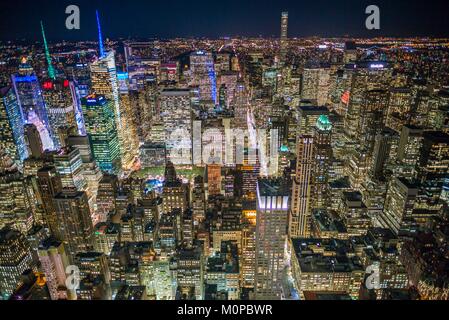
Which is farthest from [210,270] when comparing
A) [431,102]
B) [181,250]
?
[431,102]

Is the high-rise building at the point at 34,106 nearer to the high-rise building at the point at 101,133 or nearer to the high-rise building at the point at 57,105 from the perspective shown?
the high-rise building at the point at 57,105

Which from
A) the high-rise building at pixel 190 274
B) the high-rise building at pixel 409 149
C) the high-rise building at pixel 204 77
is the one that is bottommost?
the high-rise building at pixel 190 274

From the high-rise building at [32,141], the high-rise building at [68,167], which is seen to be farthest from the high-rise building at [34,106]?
the high-rise building at [68,167]

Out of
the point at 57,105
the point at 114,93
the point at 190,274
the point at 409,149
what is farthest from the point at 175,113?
the point at 190,274

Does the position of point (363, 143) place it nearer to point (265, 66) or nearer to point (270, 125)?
point (270, 125)

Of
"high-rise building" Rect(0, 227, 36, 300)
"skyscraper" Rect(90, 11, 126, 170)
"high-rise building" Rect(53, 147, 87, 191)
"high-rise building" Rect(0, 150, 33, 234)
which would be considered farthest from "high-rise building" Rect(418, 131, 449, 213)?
"high-rise building" Rect(0, 150, 33, 234)

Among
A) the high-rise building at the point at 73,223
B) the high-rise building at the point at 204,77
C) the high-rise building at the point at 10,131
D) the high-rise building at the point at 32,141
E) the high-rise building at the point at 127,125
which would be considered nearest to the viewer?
the high-rise building at the point at 73,223

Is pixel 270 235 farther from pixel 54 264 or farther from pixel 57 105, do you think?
pixel 57 105
